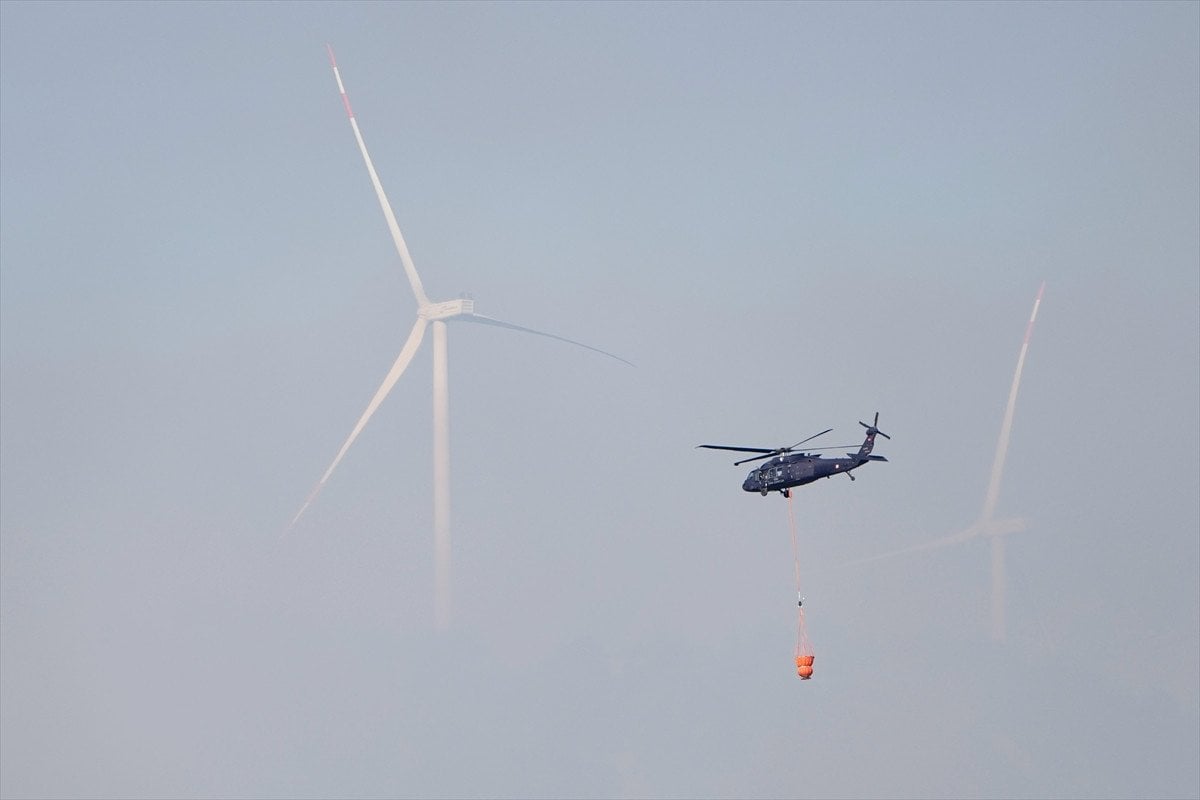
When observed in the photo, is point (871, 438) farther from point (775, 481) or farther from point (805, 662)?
point (805, 662)

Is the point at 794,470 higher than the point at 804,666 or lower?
higher

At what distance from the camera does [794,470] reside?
5910 inches

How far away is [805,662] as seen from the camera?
148 meters

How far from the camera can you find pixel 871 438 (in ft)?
493

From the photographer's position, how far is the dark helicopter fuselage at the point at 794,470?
14888cm

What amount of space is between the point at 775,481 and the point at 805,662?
44.6 ft

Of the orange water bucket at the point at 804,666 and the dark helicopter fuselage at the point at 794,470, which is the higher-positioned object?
the dark helicopter fuselage at the point at 794,470

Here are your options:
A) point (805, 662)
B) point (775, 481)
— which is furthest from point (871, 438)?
point (805, 662)

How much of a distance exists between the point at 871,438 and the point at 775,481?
7749 mm

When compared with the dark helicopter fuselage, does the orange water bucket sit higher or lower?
lower

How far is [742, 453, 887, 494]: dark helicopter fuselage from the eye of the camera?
5861 inches

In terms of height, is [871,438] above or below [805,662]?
above
